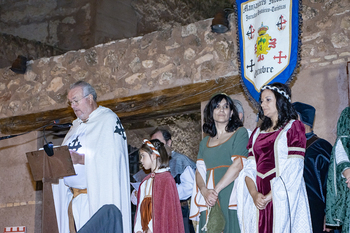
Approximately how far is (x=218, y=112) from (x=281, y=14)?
3.74 ft

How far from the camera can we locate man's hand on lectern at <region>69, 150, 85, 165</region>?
3883 mm

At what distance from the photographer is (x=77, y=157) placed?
12.9ft

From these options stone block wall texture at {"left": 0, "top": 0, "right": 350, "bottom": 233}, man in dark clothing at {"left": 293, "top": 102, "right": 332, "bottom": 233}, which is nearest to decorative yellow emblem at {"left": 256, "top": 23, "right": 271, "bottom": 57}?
stone block wall texture at {"left": 0, "top": 0, "right": 350, "bottom": 233}

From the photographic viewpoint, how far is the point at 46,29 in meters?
9.71

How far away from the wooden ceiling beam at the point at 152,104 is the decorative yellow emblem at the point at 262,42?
688 mm

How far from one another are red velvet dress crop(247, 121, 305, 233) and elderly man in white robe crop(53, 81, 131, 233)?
1.16 m

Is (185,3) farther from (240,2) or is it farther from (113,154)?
(113,154)

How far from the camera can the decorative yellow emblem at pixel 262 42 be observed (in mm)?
4457

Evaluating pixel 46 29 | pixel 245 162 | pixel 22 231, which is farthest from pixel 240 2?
pixel 46 29

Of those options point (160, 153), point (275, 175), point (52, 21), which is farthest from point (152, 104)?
point (52, 21)

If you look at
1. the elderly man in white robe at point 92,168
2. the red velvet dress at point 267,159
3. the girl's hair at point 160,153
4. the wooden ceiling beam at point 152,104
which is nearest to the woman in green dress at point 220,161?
the red velvet dress at point 267,159

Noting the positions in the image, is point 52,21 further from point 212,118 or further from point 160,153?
point 212,118

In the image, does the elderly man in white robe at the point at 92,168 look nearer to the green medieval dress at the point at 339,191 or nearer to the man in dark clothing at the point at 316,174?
the man in dark clothing at the point at 316,174

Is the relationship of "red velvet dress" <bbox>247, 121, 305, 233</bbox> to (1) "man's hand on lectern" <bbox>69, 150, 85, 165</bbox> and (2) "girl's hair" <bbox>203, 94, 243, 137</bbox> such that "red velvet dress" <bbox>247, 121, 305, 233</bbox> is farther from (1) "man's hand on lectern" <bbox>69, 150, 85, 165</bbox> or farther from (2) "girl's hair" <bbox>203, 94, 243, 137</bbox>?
(1) "man's hand on lectern" <bbox>69, 150, 85, 165</bbox>
